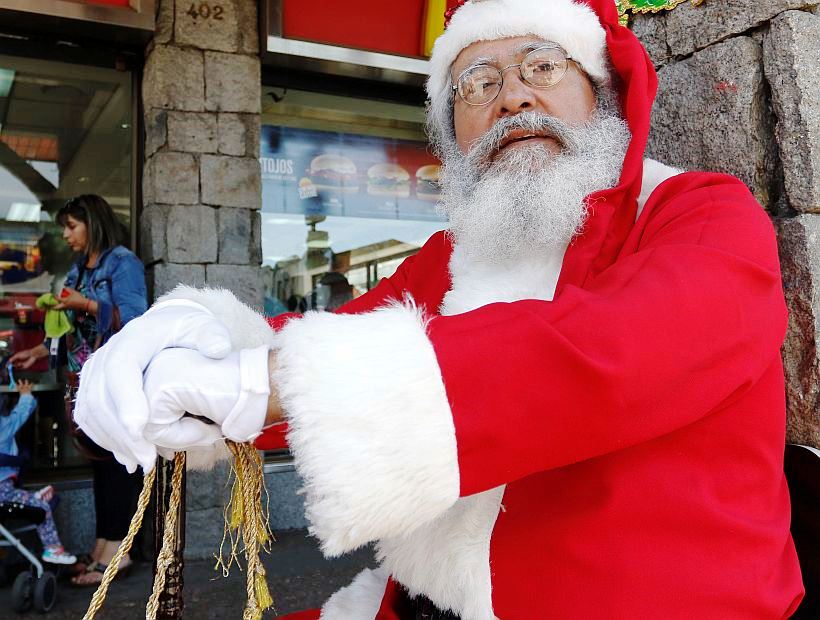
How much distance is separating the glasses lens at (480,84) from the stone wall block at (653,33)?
487 millimetres

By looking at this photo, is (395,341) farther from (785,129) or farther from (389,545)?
(785,129)

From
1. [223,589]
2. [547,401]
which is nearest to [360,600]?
[547,401]

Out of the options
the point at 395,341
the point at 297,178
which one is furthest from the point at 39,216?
the point at 395,341

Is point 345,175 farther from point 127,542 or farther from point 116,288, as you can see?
point 127,542

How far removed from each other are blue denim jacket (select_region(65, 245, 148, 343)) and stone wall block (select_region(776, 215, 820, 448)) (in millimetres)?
3243

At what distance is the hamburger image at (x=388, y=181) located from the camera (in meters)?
5.68

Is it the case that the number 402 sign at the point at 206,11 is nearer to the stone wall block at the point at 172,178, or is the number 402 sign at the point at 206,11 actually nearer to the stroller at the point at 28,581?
the stone wall block at the point at 172,178

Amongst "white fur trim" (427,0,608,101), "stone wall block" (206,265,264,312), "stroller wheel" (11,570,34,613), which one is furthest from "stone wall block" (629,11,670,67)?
"stroller wheel" (11,570,34,613)

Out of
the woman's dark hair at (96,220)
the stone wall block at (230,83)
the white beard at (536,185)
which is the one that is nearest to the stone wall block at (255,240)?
the stone wall block at (230,83)

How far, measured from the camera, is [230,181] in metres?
4.23

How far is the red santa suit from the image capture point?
896 mm

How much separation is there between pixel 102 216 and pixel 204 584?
2.18 m

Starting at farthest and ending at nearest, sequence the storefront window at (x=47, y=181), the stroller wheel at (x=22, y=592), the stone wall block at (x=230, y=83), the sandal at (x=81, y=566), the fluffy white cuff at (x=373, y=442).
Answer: the storefront window at (x=47, y=181) < the stone wall block at (x=230, y=83) < the sandal at (x=81, y=566) < the stroller wheel at (x=22, y=592) < the fluffy white cuff at (x=373, y=442)

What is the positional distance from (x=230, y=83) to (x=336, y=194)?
1456 millimetres
